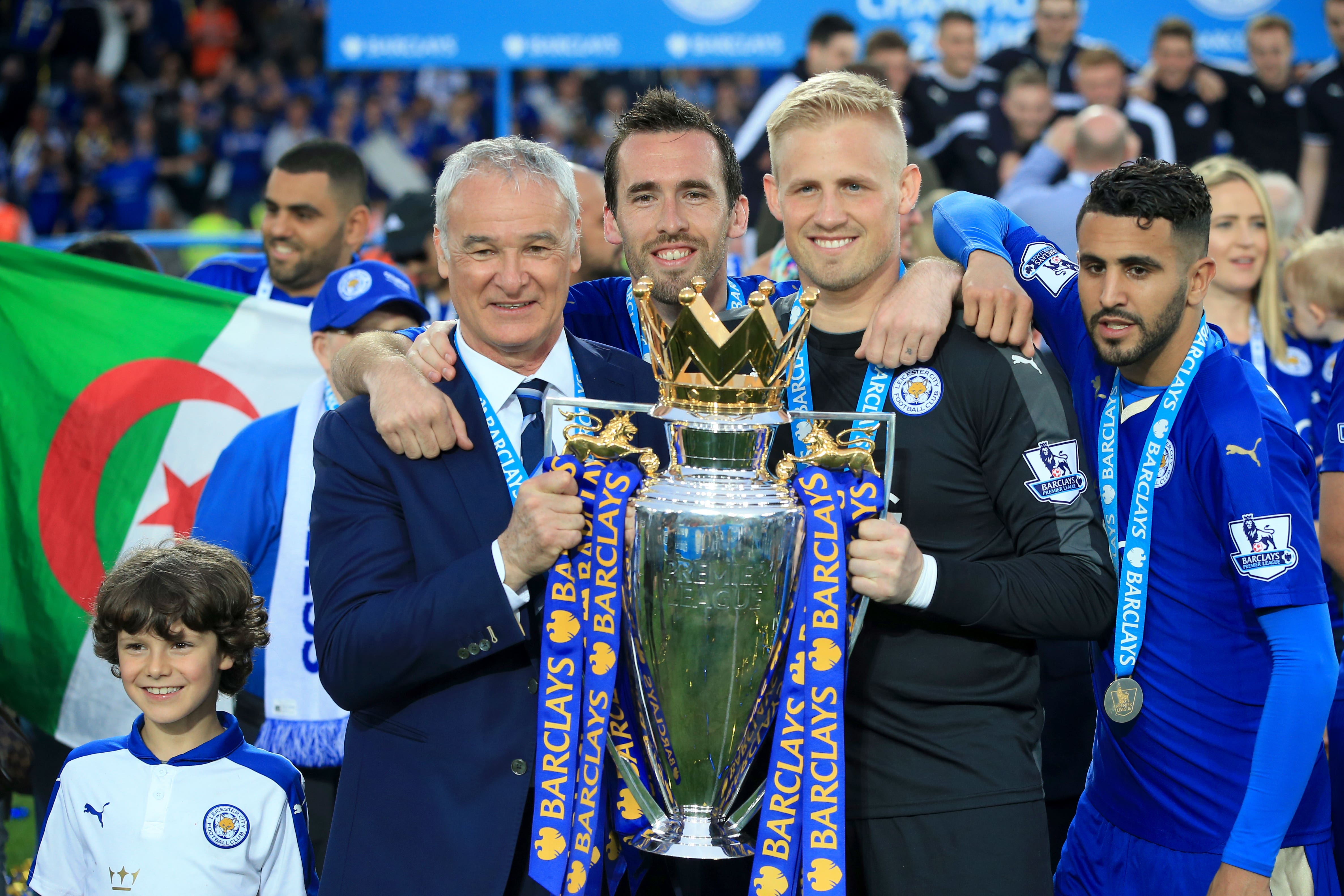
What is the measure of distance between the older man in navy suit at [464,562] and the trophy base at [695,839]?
0.76 feet

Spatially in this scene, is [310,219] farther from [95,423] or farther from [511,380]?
[511,380]

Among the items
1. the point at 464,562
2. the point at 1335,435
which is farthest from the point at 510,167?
the point at 1335,435

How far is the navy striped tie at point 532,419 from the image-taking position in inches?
98.3

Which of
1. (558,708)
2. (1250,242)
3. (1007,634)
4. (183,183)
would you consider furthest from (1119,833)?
(183,183)

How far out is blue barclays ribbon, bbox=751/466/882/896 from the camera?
85.4 inches

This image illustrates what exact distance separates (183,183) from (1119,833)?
1469 centimetres

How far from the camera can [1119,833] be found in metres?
2.78

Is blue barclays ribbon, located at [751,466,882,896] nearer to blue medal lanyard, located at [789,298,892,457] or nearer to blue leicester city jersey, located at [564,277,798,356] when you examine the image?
blue medal lanyard, located at [789,298,892,457]

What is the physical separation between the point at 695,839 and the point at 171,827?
1127 millimetres

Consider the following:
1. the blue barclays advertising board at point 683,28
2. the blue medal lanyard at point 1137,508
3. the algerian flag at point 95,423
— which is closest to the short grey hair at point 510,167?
the blue medal lanyard at point 1137,508

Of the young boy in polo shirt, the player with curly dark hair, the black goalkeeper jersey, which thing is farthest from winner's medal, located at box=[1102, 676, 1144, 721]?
the player with curly dark hair

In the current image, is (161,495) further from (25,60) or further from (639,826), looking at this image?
(25,60)

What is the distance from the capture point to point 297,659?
3676 millimetres

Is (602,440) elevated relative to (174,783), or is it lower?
elevated
